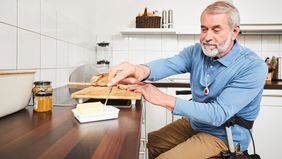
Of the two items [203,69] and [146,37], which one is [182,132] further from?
[146,37]

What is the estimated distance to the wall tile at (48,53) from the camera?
3.99ft

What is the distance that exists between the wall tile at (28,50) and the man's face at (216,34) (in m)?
0.77

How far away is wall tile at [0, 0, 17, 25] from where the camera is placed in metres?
0.85

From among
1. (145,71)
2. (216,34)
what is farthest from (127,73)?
(216,34)

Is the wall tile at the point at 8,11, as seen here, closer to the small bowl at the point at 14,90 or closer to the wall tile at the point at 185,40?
the small bowl at the point at 14,90

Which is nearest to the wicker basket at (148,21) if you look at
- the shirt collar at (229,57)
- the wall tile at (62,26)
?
the wall tile at (62,26)

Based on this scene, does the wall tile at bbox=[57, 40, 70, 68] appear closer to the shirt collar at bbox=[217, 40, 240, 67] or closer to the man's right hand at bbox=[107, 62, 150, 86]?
the man's right hand at bbox=[107, 62, 150, 86]

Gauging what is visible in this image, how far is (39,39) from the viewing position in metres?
1.17

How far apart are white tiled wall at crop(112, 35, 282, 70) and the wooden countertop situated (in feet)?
5.99

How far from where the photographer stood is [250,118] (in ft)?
3.52

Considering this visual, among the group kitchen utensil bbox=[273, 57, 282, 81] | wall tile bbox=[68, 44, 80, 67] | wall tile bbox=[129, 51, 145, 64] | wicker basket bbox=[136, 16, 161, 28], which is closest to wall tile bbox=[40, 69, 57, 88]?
wall tile bbox=[68, 44, 80, 67]

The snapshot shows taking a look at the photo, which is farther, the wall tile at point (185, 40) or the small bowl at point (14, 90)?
the wall tile at point (185, 40)

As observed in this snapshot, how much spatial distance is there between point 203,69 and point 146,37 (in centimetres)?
150

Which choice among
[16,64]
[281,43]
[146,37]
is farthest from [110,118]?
[281,43]
